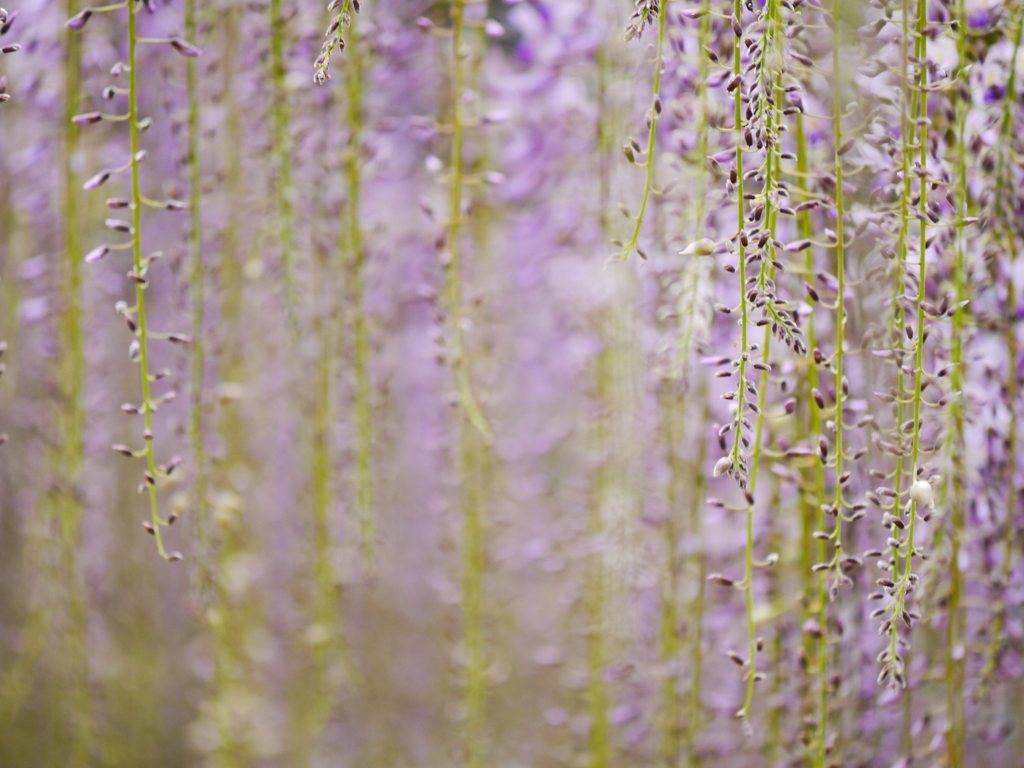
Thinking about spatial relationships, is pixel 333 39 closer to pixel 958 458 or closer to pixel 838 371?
pixel 838 371

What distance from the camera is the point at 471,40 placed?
106 centimetres

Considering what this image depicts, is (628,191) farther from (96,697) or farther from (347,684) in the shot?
(96,697)

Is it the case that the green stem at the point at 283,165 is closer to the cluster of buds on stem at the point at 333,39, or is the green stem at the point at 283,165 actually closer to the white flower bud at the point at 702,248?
the cluster of buds on stem at the point at 333,39

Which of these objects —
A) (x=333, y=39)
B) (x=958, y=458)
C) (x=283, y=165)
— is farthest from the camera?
(x=283, y=165)

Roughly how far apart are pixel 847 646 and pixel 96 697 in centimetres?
113

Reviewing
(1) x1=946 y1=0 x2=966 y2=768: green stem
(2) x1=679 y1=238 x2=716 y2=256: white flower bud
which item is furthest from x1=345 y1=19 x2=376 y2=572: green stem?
(1) x1=946 y1=0 x2=966 y2=768: green stem

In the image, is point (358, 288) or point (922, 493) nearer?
point (922, 493)

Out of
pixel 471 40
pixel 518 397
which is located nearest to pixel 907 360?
pixel 471 40

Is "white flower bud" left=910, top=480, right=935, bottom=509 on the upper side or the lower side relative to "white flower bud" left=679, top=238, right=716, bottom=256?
lower

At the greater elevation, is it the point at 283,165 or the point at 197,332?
the point at 283,165

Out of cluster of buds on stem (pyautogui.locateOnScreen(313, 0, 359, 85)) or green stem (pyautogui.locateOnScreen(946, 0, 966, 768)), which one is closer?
cluster of buds on stem (pyautogui.locateOnScreen(313, 0, 359, 85))

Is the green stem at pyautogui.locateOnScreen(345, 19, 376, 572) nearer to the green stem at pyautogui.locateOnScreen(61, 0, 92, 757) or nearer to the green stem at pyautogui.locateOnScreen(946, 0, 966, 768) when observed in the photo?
the green stem at pyautogui.locateOnScreen(61, 0, 92, 757)

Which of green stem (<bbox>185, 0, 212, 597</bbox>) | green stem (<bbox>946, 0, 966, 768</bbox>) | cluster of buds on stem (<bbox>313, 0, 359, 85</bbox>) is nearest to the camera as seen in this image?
cluster of buds on stem (<bbox>313, 0, 359, 85</bbox>)

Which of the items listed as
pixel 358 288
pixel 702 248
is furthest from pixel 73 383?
pixel 702 248
